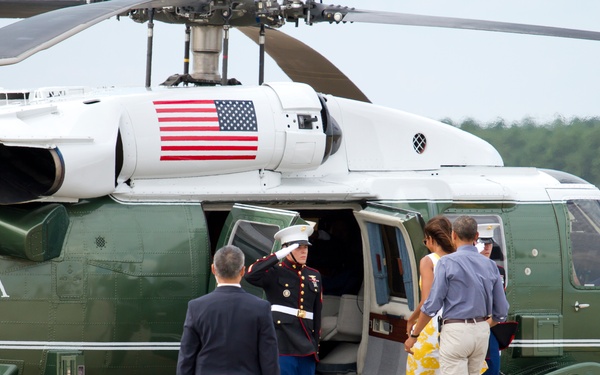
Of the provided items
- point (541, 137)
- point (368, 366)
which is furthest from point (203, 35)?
point (541, 137)

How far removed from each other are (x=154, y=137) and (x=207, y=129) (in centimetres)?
45

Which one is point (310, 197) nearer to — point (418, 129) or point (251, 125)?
point (251, 125)

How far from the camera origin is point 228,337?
7293mm

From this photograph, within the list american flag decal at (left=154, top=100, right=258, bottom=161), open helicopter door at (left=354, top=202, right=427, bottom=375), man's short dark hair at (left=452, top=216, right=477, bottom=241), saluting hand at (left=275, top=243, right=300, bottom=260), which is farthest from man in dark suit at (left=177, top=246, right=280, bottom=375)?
open helicopter door at (left=354, top=202, right=427, bottom=375)

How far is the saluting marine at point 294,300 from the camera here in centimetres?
914

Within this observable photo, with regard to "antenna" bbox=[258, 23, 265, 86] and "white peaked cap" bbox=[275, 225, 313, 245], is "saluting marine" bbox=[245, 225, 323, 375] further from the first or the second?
"antenna" bbox=[258, 23, 265, 86]

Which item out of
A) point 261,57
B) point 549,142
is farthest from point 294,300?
point 549,142

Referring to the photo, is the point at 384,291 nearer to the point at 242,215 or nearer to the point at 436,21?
the point at 242,215

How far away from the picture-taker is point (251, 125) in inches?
389

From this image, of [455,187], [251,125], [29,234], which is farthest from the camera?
[455,187]

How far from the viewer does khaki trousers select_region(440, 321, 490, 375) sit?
870 cm

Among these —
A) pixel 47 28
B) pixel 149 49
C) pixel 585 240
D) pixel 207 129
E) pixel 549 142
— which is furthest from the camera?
pixel 549 142

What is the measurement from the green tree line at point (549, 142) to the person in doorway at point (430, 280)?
447 inches

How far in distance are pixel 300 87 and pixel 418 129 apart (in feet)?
4.52
